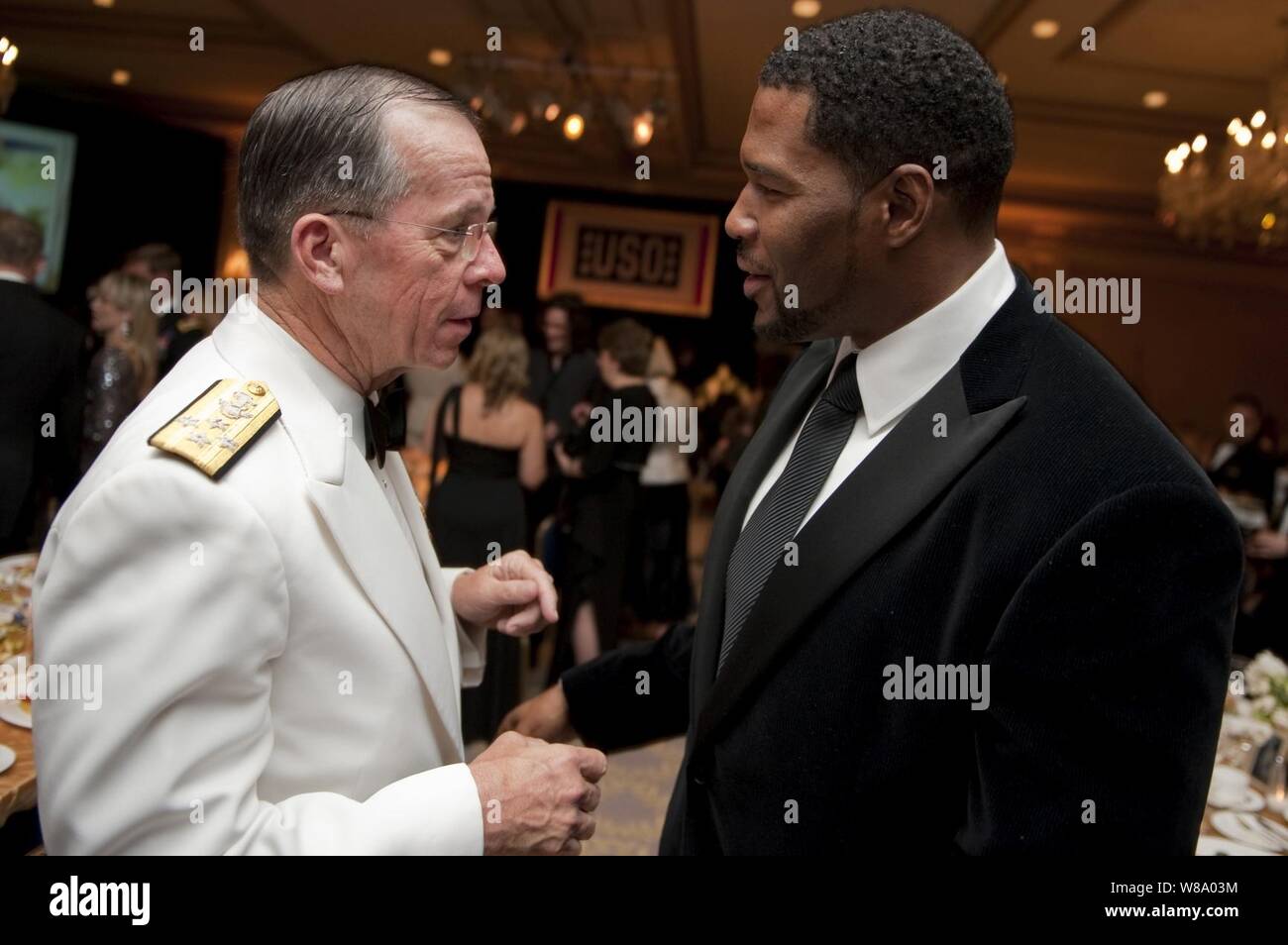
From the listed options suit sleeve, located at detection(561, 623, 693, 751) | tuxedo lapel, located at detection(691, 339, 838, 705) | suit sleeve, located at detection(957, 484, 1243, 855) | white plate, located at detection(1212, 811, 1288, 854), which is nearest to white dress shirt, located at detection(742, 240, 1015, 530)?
tuxedo lapel, located at detection(691, 339, 838, 705)

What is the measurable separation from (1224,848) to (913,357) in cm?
125

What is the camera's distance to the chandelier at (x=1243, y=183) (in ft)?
15.7

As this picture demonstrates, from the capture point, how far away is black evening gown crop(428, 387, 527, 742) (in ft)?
14.4

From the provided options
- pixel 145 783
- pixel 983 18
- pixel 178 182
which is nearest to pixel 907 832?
pixel 145 783

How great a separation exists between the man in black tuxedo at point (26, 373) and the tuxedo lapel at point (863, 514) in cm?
377

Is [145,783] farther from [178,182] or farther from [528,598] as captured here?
[178,182]

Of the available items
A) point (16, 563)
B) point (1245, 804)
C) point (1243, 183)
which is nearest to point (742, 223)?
point (1245, 804)

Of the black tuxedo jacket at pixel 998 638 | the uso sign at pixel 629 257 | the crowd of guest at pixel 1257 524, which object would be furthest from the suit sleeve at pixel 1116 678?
the uso sign at pixel 629 257

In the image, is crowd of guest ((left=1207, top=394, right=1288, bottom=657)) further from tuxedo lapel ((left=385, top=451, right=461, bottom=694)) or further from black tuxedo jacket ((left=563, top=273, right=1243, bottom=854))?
tuxedo lapel ((left=385, top=451, right=461, bottom=694))

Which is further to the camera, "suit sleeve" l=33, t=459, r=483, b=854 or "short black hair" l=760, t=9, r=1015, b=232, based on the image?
"short black hair" l=760, t=9, r=1015, b=232

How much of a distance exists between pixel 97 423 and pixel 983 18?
195 inches

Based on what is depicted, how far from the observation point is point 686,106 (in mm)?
8391

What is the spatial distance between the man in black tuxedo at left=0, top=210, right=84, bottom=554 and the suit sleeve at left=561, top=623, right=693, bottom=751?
3372 mm

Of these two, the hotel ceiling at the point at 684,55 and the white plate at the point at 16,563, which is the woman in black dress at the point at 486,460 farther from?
the hotel ceiling at the point at 684,55
